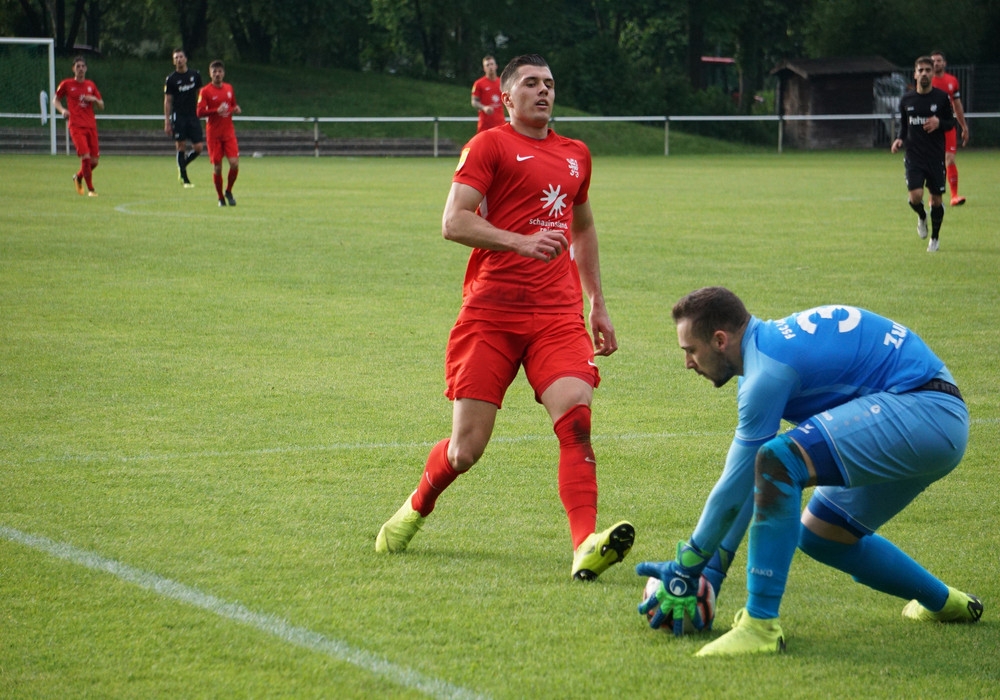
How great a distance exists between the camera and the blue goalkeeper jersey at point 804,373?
13.1 feet

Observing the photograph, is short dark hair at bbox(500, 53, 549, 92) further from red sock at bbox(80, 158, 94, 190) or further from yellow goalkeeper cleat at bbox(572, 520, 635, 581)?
red sock at bbox(80, 158, 94, 190)

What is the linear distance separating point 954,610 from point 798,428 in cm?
101

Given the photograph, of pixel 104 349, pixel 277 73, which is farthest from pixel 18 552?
pixel 277 73

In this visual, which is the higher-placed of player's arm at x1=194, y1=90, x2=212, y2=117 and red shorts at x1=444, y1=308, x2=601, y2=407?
player's arm at x1=194, y1=90, x2=212, y2=117

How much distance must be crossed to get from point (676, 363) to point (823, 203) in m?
14.2

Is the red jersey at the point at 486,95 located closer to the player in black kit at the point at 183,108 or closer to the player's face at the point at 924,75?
the player in black kit at the point at 183,108

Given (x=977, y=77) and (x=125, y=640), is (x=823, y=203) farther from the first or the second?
(x=977, y=77)

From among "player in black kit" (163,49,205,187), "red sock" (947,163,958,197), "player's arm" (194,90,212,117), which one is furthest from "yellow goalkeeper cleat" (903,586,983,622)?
"player in black kit" (163,49,205,187)

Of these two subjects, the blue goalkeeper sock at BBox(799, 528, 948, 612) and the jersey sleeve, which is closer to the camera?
the blue goalkeeper sock at BBox(799, 528, 948, 612)

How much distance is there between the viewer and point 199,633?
14.1ft

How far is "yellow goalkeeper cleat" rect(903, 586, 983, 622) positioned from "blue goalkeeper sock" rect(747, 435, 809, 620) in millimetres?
725

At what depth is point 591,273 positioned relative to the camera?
5801 millimetres

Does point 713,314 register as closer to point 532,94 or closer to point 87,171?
point 532,94

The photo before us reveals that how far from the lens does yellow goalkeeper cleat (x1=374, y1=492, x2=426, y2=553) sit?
5.25 metres
